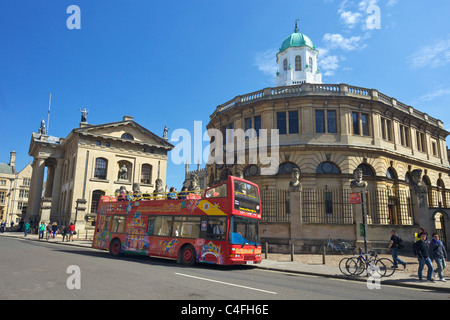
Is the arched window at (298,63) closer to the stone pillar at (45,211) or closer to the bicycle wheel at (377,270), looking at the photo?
the stone pillar at (45,211)

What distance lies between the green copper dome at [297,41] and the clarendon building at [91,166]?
26862 millimetres

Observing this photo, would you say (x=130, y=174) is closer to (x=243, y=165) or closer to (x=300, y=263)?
(x=243, y=165)

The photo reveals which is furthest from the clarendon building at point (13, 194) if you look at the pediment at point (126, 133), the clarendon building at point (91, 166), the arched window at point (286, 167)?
the arched window at point (286, 167)

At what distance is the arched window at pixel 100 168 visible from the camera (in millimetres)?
42125

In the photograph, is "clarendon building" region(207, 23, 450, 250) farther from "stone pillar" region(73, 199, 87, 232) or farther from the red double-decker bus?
"stone pillar" region(73, 199, 87, 232)

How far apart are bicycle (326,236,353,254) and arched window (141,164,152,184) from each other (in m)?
32.2

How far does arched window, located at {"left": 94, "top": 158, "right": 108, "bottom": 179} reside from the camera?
4212 centimetres

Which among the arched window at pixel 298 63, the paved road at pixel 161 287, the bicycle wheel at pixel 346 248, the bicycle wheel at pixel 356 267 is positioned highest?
the arched window at pixel 298 63

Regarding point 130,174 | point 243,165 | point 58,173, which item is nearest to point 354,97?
point 243,165

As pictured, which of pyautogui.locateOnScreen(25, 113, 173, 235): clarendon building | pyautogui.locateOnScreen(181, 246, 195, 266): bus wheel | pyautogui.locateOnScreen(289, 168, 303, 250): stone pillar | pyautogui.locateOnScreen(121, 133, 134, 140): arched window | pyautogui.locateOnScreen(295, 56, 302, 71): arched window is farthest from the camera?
pyautogui.locateOnScreen(295, 56, 302, 71): arched window

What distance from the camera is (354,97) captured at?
26406 millimetres

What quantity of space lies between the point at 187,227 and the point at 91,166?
102 ft

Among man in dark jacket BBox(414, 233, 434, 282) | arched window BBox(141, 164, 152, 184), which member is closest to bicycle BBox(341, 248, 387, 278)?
man in dark jacket BBox(414, 233, 434, 282)

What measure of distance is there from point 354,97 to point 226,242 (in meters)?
19.4
